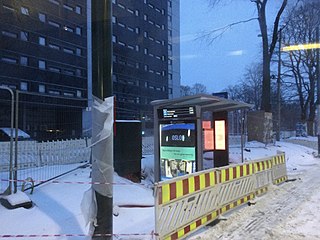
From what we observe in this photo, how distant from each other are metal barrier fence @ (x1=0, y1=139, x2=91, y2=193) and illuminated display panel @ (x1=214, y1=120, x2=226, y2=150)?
175 inches

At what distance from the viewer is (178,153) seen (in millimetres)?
10008

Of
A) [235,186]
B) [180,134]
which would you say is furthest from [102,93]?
[180,134]

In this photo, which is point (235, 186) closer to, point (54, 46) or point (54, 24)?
point (54, 46)

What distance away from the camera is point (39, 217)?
22.8 ft

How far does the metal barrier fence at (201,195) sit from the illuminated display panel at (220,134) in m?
2.11

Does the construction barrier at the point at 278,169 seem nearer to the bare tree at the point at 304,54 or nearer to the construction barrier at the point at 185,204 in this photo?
the construction barrier at the point at 185,204

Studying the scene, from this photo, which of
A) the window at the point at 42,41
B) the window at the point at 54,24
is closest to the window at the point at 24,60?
the window at the point at 42,41

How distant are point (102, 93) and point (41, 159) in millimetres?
6967

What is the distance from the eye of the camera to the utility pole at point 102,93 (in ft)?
17.7

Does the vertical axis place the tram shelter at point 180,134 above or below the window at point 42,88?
below

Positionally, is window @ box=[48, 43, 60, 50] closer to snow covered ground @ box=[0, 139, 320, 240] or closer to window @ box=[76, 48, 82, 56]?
window @ box=[76, 48, 82, 56]

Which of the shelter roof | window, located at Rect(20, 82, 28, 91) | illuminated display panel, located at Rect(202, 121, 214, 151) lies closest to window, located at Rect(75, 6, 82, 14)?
window, located at Rect(20, 82, 28, 91)

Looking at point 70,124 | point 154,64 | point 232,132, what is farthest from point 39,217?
point 154,64

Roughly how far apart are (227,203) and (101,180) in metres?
3.53
